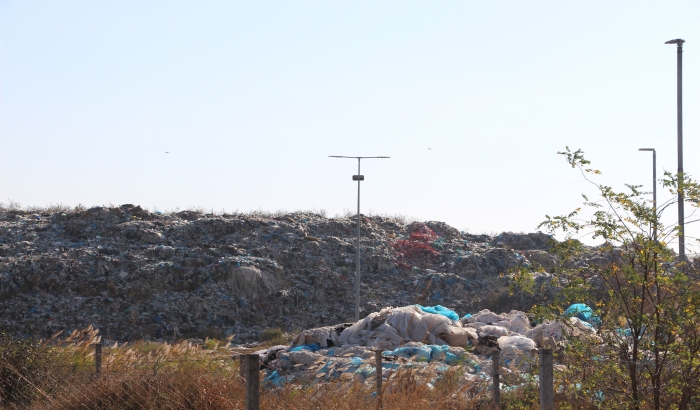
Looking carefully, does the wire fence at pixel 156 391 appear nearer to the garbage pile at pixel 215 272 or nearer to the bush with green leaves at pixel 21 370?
the bush with green leaves at pixel 21 370

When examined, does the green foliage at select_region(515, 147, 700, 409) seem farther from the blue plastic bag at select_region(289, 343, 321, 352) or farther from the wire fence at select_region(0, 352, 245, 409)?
the blue plastic bag at select_region(289, 343, 321, 352)

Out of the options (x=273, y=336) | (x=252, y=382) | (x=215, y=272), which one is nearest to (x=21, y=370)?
(x=252, y=382)

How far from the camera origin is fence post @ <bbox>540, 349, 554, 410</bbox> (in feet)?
16.9

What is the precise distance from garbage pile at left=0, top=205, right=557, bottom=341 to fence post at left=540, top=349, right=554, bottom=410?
18.7 meters

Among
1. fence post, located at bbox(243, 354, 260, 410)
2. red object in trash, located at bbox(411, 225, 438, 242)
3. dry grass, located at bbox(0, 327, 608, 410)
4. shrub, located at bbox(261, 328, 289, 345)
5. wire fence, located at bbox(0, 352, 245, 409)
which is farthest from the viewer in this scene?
red object in trash, located at bbox(411, 225, 438, 242)

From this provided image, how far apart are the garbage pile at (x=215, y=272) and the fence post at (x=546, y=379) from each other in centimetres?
1872

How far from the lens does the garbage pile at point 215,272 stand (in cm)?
2597

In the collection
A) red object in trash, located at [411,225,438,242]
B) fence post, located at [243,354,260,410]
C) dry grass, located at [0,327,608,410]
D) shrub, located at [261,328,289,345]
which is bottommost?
shrub, located at [261,328,289,345]

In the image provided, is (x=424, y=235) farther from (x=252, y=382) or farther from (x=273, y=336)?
(x=252, y=382)

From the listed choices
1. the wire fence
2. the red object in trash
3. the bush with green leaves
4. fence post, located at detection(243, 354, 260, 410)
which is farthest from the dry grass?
the red object in trash

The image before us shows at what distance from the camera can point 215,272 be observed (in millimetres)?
28906

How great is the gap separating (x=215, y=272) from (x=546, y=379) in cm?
2473

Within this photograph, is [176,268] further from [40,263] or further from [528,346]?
[528,346]

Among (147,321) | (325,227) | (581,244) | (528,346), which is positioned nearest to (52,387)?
(581,244)
